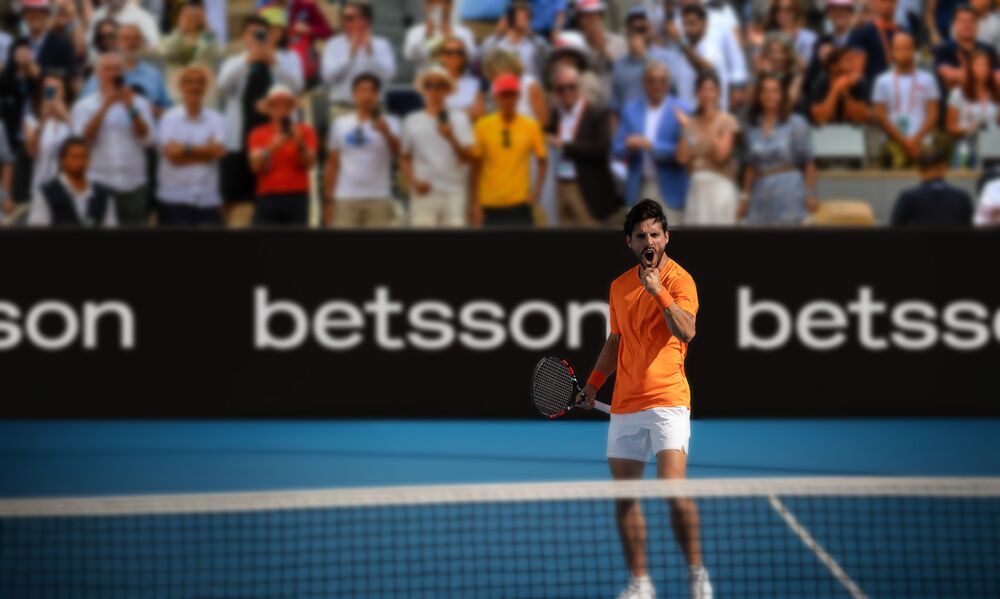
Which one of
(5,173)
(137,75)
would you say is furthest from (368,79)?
(5,173)

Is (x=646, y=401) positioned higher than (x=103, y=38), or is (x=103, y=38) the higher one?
(x=103, y=38)

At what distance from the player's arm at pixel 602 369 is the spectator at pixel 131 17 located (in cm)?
912

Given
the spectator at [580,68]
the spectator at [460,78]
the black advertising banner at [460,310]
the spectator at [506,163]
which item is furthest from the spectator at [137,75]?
the spectator at [580,68]

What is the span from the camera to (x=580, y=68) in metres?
13.3

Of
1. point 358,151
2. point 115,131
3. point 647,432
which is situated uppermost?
point 115,131

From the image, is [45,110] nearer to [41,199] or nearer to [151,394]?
[41,199]

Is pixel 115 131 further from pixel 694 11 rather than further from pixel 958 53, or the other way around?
pixel 958 53

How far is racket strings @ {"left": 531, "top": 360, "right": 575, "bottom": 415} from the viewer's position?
5.31m

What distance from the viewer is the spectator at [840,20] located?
13445 mm

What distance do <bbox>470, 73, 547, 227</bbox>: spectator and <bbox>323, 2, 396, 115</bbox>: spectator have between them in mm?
1113

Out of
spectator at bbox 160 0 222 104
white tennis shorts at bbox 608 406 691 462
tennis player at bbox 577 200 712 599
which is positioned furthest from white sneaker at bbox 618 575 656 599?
spectator at bbox 160 0 222 104

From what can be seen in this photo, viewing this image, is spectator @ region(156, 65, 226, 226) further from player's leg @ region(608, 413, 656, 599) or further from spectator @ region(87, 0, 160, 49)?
player's leg @ region(608, 413, 656, 599)

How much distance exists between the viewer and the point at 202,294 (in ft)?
42.4

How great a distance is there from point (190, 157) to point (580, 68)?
3.50 metres
